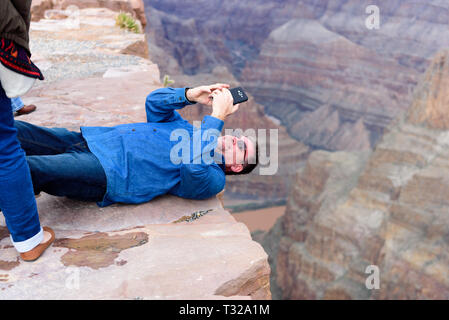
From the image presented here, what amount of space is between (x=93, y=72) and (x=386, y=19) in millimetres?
38399

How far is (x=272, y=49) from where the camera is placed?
40.7 meters

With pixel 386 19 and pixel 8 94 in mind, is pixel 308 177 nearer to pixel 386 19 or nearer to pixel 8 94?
pixel 8 94

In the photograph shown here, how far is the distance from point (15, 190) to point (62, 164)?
371 millimetres

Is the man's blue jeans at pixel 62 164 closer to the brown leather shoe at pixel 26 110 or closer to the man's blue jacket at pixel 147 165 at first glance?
the man's blue jacket at pixel 147 165

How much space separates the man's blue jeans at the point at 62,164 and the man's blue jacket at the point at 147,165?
0.05 m

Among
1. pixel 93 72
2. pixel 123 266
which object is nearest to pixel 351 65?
pixel 93 72

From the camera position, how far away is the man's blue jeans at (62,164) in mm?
1767

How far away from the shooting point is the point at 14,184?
4.76 feet

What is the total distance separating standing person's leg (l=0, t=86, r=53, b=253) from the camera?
1.41m

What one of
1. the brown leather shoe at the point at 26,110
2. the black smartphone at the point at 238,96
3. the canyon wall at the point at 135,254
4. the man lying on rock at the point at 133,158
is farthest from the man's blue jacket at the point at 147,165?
the brown leather shoe at the point at 26,110

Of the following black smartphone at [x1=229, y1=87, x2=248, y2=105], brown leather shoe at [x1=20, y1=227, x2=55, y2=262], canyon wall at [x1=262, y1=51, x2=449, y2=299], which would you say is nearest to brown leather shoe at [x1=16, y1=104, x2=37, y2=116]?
brown leather shoe at [x1=20, y1=227, x2=55, y2=262]
